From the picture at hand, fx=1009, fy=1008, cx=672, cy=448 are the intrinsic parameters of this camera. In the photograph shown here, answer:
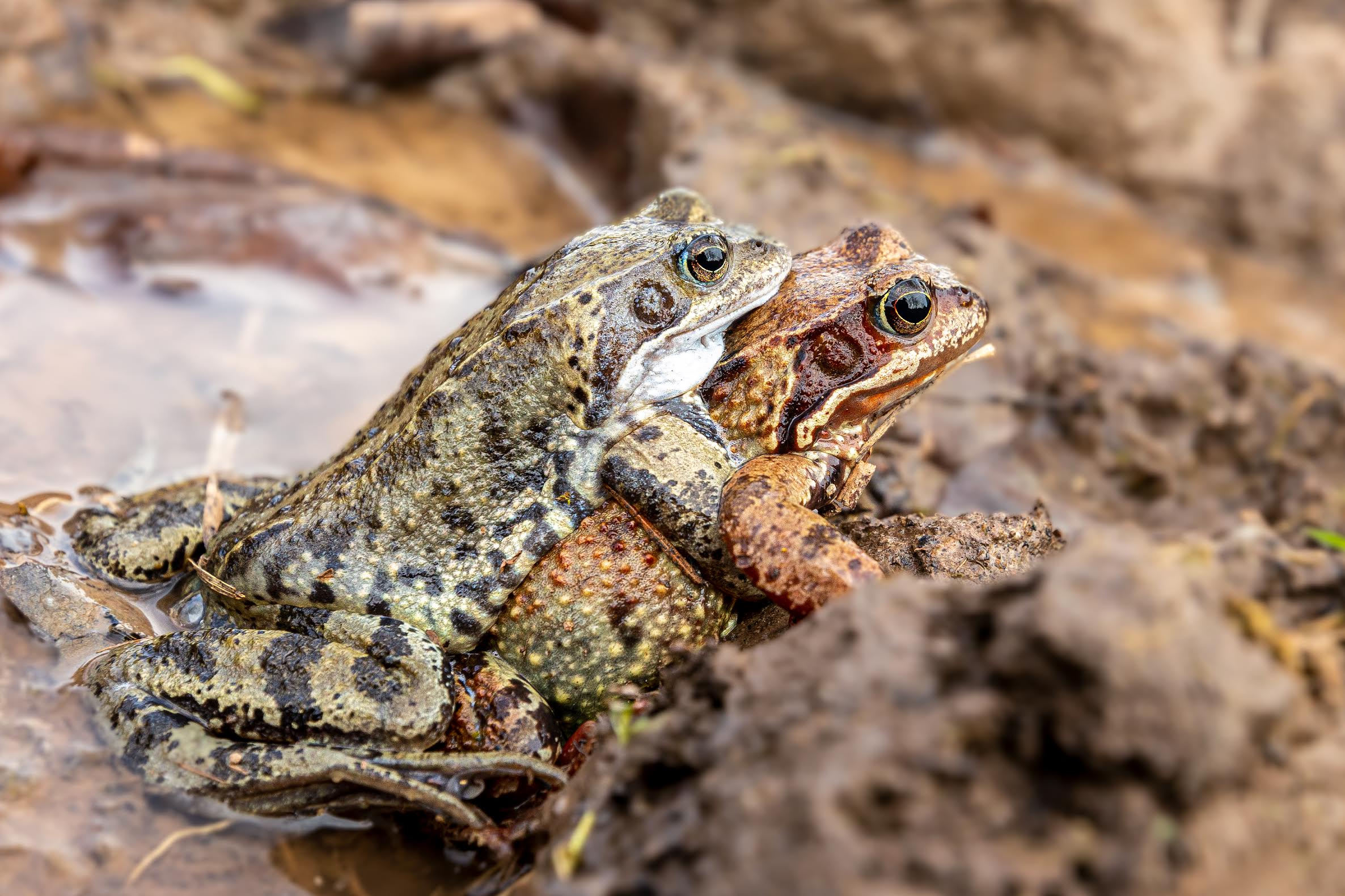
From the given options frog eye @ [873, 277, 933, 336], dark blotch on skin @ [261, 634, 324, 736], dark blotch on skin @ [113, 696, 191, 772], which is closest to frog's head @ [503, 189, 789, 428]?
frog eye @ [873, 277, 933, 336]

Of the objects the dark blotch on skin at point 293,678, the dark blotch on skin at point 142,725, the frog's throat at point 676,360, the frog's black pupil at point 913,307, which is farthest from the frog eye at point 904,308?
the dark blotch on skin at point 142,725

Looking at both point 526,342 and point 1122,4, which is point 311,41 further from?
point 1122,4

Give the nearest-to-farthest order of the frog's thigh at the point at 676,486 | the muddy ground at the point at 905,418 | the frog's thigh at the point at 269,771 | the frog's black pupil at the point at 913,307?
the muddy ground at the point at 905,418, the frog's thigh at the point at 269,771, the frog's thigh at the point at 676,486, the frog's black pupil at the point at 913,307

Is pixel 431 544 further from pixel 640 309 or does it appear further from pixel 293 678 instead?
pixel 640 309

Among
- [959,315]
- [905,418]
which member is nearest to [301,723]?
[959,315]

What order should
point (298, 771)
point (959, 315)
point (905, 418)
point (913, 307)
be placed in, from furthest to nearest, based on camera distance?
1. point (905, 418)
2. point (959, 315)
3. point (913, 307)
4. point (298, 771)

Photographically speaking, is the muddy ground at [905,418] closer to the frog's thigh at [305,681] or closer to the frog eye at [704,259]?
the frog's thigh at [305,681]
